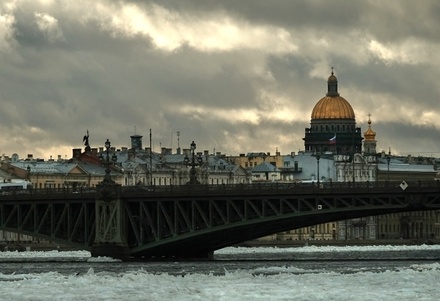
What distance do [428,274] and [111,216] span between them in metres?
39.4

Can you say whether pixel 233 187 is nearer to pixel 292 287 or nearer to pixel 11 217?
pixel 11 217

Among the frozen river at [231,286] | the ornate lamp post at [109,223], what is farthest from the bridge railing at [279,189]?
the frozen river at [231,286]

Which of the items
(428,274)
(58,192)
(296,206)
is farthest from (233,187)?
(428,274)

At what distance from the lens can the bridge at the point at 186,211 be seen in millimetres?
118375

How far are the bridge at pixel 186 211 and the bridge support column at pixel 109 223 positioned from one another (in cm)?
6

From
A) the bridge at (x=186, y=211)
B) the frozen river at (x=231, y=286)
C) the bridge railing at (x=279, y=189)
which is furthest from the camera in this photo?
the bridge at (x=186, y=211)

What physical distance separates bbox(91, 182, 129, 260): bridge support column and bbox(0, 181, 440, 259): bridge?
0.20 ft

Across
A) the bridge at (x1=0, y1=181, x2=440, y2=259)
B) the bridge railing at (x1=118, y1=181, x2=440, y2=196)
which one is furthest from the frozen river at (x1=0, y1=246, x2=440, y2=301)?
the bridge at (x1=0, y1=181, x2=440, y2=259)

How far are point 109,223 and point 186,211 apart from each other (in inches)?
189

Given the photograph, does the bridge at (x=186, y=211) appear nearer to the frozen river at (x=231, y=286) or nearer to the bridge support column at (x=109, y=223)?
the bridge support column at (x=109, y=223)

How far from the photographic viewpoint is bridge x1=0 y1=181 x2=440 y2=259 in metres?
118

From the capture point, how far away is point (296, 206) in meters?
120

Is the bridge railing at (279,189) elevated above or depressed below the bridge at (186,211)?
above

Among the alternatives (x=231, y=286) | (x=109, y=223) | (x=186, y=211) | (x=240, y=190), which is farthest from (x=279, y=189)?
(x=231, y=286)
